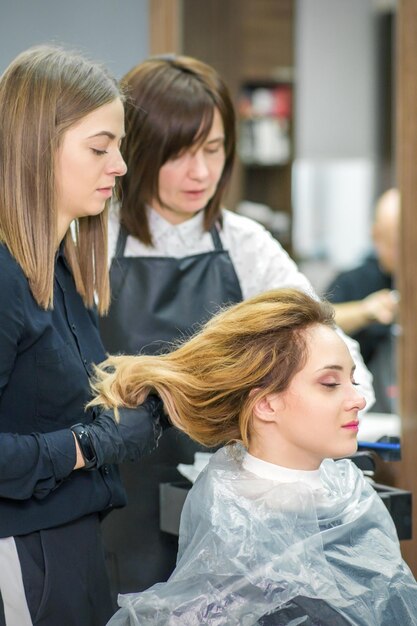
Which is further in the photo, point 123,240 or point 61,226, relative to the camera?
point 123,240

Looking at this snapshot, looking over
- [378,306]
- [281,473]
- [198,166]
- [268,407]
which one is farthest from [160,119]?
[378,306]

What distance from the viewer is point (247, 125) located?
7.35m

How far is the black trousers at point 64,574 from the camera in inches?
70.7

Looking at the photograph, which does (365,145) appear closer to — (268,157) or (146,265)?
(268,157)

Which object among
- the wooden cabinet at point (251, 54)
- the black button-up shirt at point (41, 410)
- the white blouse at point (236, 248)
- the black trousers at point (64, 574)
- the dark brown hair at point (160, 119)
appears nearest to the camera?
the black button-up shirt at point (41, 410)

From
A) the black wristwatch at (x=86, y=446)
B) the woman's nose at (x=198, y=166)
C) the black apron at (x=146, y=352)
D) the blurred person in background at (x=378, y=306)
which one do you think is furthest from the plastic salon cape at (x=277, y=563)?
the blurred person in background at (x=378, y=306)

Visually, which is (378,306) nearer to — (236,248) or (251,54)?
(236,248)

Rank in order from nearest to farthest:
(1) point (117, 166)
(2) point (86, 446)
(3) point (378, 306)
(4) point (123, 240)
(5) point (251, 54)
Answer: (2) point (86, 446) → (1) point (117, 166) → (4) point (123, 240) → (3) point (378, 306) → (5) point (251, 54)

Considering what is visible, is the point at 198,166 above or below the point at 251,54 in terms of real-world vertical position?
below

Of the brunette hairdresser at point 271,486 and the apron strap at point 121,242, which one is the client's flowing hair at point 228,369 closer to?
the brunette hairdresser at point 271,486

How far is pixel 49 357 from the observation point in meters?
1.77

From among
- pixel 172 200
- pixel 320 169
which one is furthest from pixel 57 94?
pixel 320 169

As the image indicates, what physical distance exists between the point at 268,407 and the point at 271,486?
15cm

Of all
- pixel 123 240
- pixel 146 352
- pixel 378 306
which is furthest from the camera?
pixel 378 306
